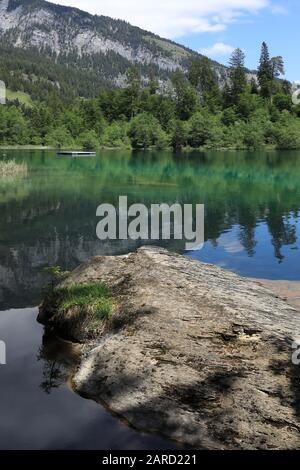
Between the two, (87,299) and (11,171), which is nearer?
(87,299)

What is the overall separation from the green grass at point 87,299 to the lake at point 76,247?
41.8 inches

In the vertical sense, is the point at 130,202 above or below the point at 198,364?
above

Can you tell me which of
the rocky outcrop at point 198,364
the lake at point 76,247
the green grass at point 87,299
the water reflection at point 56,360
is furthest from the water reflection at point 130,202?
the rocky outcrop at point 198,364

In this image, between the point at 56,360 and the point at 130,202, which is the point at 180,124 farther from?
the point at 56,360

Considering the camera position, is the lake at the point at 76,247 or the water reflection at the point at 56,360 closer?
the lake at the point at 76,247

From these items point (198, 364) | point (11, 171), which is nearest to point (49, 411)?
point (198, 364)

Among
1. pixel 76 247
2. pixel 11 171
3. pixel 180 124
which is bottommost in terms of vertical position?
pixel 76 247

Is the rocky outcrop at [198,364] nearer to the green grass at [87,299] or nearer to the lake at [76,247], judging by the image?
the green grass at [87,299]

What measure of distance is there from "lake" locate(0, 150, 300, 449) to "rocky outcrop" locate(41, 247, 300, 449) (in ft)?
2.02

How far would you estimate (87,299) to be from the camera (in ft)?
47.7

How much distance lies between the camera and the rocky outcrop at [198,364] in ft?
30.3

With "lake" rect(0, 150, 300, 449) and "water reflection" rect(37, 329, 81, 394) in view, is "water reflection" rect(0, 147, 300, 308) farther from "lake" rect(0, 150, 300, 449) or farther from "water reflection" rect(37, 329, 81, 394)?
"water reflection" rect(37, 329, 81, 394)

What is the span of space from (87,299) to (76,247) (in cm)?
1502
